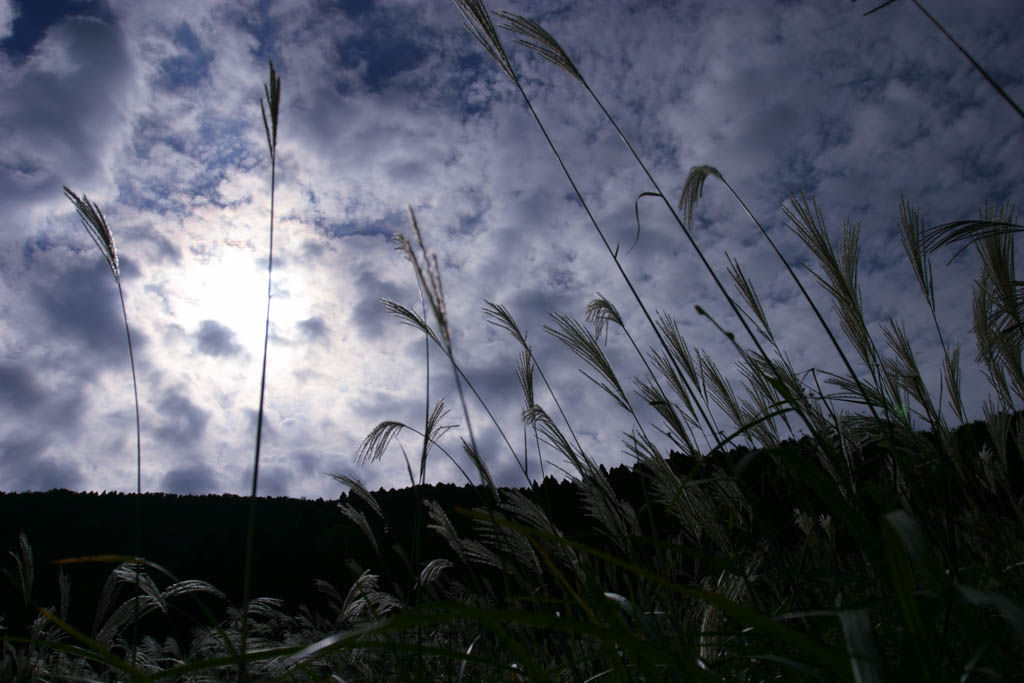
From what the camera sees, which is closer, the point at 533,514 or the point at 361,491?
the point at 533,514

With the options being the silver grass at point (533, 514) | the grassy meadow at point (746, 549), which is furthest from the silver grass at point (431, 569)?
the silver grass at point (533, 514)

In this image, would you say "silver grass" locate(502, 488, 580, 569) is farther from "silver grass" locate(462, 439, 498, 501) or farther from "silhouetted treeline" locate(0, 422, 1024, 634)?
"silhouetted treeline" locate(0, 422, 1024, 634)

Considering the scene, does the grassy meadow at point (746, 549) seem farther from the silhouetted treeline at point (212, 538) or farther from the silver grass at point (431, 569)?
the silhouetted treeline at point (212, 538)

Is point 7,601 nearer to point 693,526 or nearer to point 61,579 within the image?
point 61,579

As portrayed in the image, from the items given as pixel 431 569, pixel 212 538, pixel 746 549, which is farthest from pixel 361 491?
pixel 212 538

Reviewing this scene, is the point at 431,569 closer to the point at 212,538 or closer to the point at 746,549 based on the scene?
the point at 746,549

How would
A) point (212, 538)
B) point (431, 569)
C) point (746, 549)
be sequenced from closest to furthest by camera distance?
point (746, 549)
point (431, 569)
point (212, 538)

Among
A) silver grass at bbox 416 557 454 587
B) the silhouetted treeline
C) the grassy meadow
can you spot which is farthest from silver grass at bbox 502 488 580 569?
the silhouetted treeline

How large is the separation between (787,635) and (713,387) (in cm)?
207

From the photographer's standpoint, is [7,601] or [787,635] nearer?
[787,635]

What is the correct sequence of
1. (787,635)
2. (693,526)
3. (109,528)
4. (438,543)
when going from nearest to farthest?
(787,635) < (693,526) < (438,543) < (109,528)

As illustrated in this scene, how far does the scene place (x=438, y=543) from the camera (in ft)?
31.8

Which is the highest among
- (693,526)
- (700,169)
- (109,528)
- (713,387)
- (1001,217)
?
(109,528)

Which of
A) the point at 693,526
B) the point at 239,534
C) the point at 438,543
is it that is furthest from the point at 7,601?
the point at 693,526
